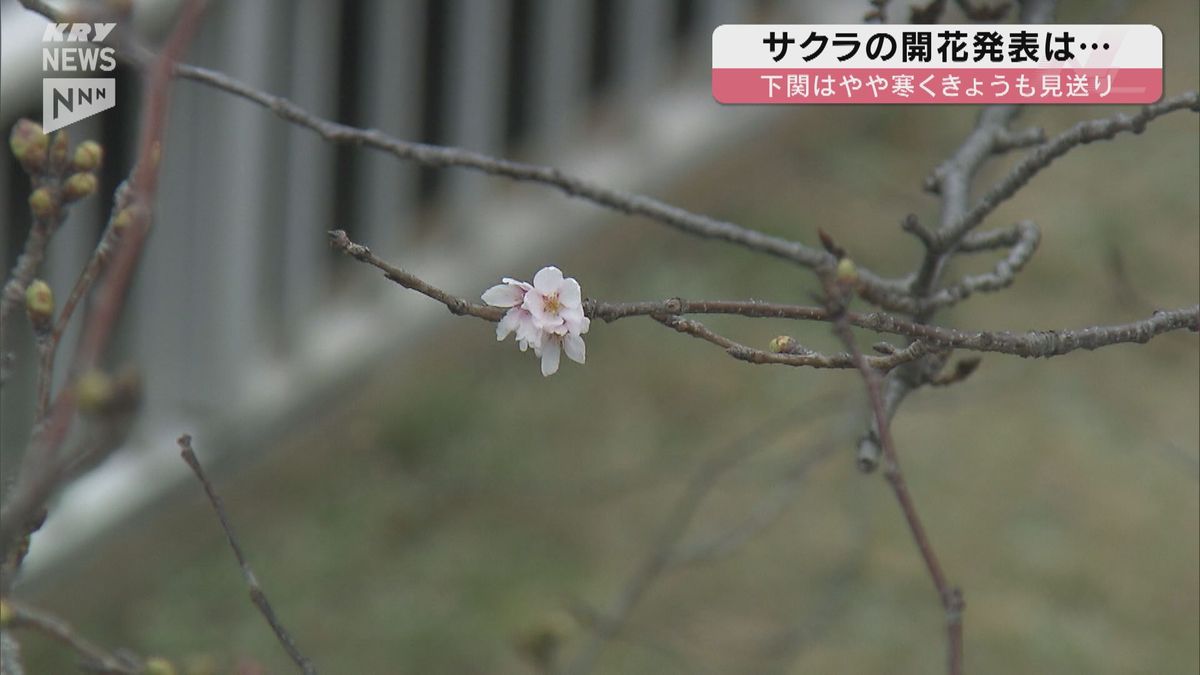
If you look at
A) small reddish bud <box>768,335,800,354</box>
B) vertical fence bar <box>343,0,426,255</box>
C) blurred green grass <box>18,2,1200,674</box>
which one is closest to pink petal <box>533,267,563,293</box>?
small reddish bud <box>768,335,800,354</box>

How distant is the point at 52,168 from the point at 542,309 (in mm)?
270

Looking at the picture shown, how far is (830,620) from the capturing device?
2.14 metres

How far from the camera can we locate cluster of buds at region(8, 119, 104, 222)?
0.69 m

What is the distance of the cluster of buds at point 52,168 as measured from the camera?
695mm

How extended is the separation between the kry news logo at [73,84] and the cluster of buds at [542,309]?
0.69 meters

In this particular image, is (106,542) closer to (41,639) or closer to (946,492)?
(41,639)

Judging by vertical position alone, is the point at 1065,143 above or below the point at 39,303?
above

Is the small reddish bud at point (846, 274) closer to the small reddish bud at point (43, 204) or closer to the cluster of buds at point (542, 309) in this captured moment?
the cluster of buds at point (542, 309)

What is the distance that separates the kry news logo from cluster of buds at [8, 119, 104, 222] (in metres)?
0.56

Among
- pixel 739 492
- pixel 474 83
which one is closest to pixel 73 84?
pixel 474 83

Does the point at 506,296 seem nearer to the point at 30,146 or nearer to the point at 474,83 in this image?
the point at 30,146

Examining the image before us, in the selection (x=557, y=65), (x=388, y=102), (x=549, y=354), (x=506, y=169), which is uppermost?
(x=557, y=65)

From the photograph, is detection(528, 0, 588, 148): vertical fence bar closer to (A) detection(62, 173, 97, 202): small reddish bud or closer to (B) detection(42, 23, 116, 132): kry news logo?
(B) detection(42, 23, 116, 132): kry news logo

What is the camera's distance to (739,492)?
96.1 inches
